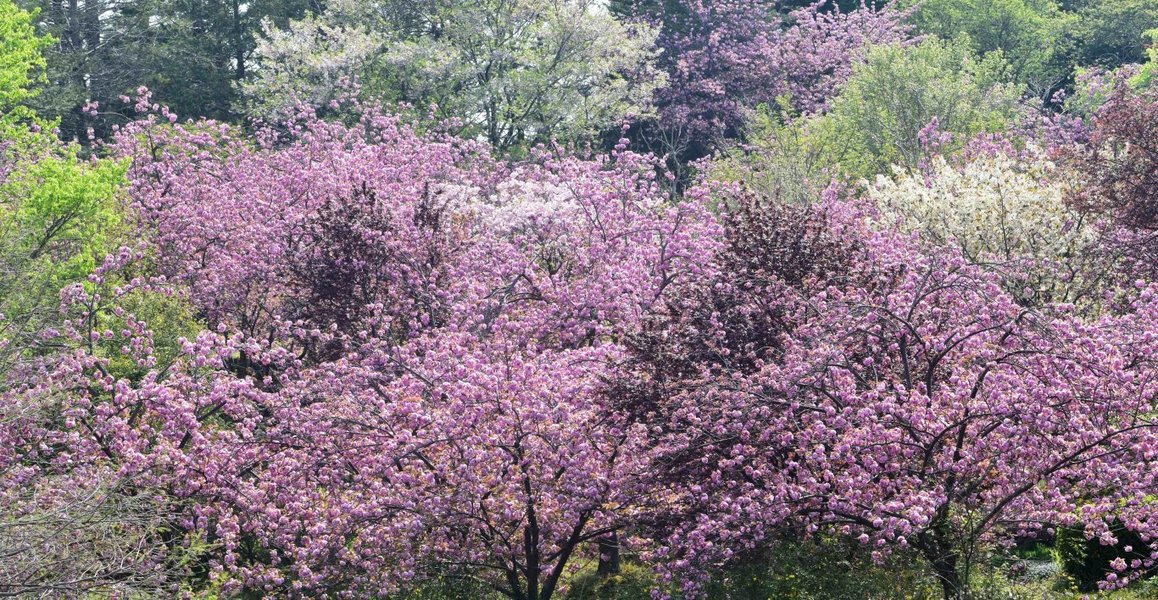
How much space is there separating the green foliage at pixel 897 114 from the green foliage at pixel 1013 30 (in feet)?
66.3

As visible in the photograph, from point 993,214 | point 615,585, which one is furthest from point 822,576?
point 993,214

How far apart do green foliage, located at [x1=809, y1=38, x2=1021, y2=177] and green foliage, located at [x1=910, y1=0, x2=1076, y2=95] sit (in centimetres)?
2020

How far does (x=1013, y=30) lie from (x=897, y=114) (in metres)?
25.9

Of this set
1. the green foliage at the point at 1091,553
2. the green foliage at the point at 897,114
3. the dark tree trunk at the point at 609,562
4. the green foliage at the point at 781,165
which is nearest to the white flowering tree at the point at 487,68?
the green foliage at the point at 781,165

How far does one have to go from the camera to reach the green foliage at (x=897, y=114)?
40.9 m

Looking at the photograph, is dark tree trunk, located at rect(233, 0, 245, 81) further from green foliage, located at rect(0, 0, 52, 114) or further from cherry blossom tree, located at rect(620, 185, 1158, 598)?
cherry blossom tree, located at rect(620, 185, 1158, 598)

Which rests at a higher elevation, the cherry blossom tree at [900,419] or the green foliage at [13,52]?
the green foliage at [13,52]

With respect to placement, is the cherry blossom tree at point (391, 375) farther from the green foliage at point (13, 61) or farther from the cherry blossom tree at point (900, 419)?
the green foliage at point (13, 61)

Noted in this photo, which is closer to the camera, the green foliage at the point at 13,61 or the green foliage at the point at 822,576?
the green foliage at the point at 822,576

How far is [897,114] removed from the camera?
135ft

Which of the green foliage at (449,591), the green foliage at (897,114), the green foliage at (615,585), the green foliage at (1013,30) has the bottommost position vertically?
the green foliage at (449,591)

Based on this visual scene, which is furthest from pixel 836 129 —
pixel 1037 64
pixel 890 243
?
pixel 1037 64

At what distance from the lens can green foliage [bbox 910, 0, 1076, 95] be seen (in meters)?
63.0

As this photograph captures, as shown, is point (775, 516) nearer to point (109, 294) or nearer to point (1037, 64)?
point (109, 294)
